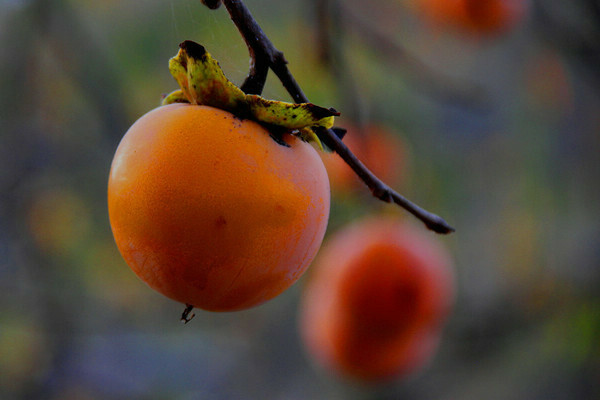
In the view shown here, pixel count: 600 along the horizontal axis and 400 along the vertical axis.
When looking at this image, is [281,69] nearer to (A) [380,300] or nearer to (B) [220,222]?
(B) [220,222]

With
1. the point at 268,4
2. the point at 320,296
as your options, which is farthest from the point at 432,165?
the point at 320,296

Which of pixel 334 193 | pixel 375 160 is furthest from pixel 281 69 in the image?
pixel 334 193

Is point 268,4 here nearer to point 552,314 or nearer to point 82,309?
point 82,309

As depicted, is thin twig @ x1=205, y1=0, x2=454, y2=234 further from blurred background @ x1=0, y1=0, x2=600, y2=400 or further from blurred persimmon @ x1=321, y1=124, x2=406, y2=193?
blurred persimmon @ x1=321, y1=124, x2=406, y2=193

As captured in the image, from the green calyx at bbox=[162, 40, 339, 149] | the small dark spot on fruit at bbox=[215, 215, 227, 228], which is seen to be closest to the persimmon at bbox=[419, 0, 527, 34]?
the green calyx at bbox=[162, 40, 339, 149]

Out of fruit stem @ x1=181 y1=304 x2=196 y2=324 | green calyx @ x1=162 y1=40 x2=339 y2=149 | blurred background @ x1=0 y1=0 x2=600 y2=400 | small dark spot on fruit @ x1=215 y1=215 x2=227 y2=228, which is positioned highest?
green calyx @ x1=162 y1=40 x2=339 y2=149

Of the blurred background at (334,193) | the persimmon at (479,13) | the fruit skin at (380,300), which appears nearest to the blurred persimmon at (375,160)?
the blurred background at (334,193)
